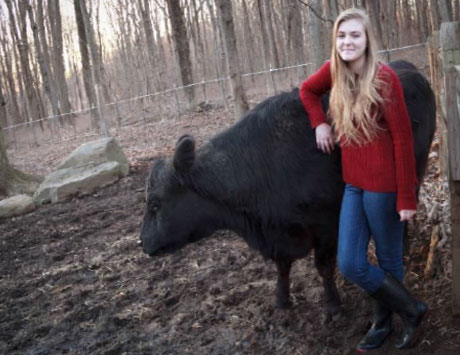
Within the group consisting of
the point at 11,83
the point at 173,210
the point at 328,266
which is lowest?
the point at 328,266

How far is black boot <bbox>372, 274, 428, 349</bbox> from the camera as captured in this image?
3.07 metres

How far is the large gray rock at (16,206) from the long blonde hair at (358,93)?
7210 millimetres

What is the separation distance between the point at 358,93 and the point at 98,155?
836 centimetres

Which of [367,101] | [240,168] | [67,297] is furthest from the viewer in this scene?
[67,297]

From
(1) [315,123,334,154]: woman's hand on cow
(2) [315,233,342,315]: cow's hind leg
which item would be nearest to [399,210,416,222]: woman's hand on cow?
(1) [315,123,334,154]: woman's hand on cow

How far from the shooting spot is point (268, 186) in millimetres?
3809

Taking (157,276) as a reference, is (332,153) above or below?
above

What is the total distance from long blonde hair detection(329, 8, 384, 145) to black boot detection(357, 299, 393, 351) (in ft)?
4.04

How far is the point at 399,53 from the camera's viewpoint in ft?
55.1

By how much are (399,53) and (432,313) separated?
14.8 metres

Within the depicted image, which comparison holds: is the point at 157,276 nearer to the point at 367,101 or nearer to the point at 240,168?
the point at 240,168

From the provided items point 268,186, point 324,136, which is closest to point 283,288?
point 268,186

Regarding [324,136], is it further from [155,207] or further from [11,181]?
[11,181]

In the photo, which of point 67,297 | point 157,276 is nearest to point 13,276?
point 67,297
